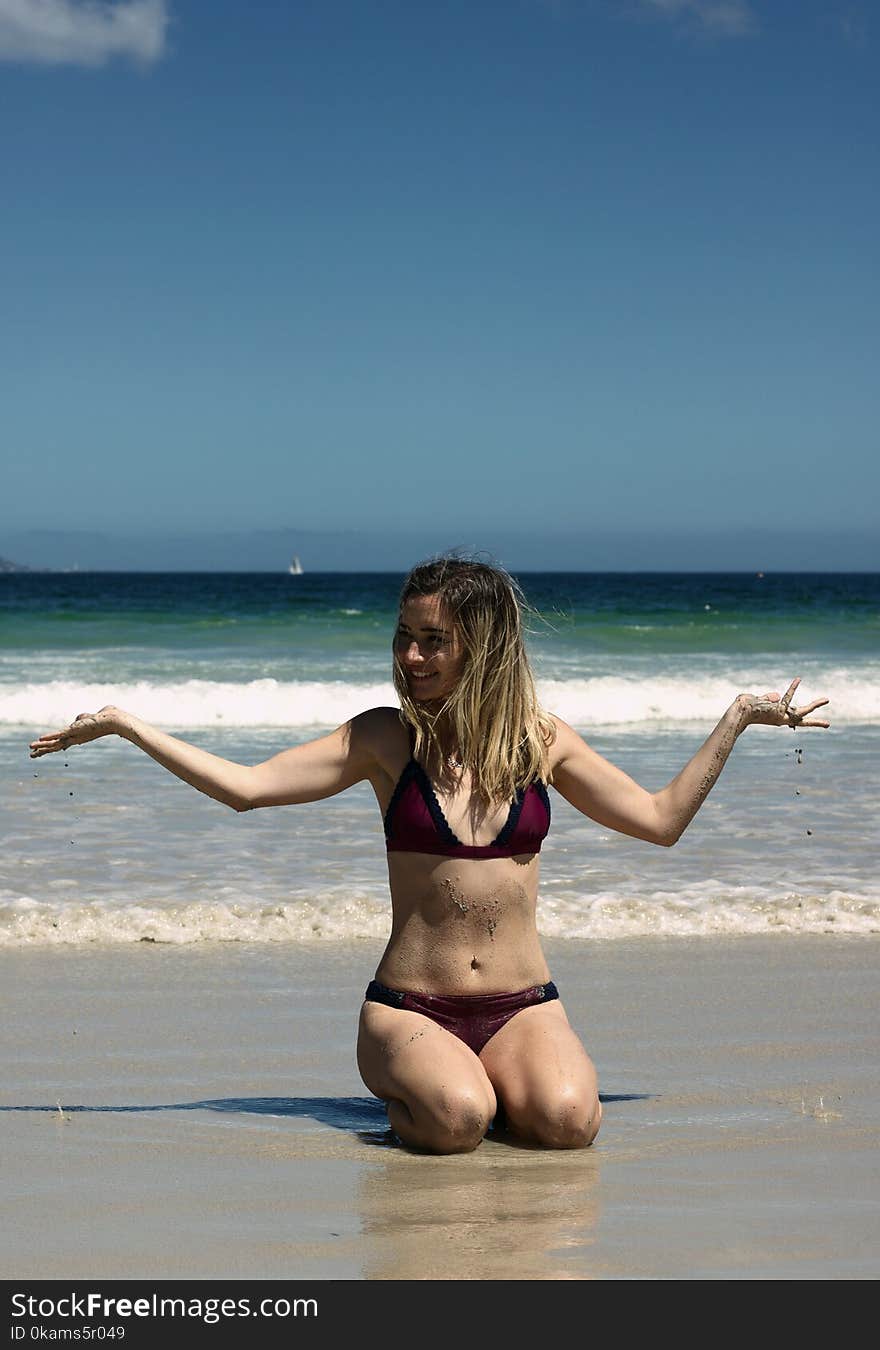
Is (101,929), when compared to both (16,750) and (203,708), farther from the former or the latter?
(203,708)

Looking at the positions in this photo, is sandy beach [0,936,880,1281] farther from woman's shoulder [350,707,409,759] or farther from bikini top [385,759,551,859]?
woman's shoulder [350,707,409,759]

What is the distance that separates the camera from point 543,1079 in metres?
3.99

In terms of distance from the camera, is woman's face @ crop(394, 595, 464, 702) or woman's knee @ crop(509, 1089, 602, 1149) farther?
woman's face @ crop(394, 595, 464, 702)

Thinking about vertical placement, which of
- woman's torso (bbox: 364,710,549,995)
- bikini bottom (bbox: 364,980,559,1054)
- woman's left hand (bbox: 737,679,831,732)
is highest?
woman's left hand (bbox: 737,679,831,732)

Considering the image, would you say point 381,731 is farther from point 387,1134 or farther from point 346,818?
point 346,818

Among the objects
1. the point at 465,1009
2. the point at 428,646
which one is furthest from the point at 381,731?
the point at 465,1009

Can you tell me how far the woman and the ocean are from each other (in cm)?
28

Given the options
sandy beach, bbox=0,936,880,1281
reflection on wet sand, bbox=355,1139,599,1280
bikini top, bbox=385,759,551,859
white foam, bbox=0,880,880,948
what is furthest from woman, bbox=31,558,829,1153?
white foam, bbox=0,880,880,948

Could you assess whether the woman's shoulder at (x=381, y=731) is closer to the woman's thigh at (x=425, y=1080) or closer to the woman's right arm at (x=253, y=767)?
the woman's right arm at (x=253, y=767)

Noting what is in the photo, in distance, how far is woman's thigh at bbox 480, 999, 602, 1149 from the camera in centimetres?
396

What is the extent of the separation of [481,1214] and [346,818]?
6.23 meters

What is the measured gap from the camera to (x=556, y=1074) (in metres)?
3.99

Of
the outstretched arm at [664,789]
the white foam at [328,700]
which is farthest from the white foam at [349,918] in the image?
the white foam at [328,700]

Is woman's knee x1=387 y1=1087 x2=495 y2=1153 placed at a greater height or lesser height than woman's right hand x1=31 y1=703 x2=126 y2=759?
lesser
